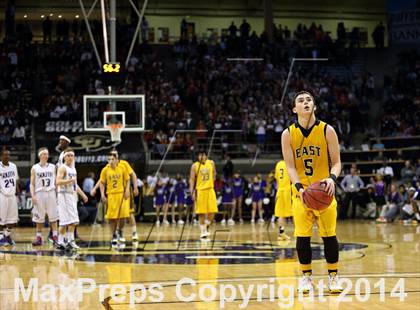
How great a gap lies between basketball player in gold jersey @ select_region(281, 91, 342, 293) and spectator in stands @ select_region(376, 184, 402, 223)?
1775cm

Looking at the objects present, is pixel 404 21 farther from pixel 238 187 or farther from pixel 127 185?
pixel 127 185

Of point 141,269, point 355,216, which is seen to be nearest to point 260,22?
point 355,216

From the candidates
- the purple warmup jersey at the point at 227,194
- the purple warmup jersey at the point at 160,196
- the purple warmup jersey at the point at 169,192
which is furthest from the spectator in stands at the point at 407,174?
the purple warmup jersey at the point at 160,196

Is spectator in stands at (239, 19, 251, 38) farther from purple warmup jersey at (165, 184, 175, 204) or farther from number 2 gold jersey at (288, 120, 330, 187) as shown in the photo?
number 2 gold jersey at (288, 120, 330, 187)

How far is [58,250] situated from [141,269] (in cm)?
406

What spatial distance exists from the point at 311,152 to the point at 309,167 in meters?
0.17

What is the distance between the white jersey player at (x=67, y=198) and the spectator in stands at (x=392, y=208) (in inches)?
508

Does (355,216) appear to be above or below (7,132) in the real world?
below

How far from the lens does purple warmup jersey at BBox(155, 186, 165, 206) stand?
27344 millimetres

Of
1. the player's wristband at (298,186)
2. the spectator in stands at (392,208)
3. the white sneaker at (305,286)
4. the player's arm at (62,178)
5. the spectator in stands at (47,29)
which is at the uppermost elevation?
the spectator in stands at (47,29)

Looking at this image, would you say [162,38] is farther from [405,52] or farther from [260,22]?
[405,52]

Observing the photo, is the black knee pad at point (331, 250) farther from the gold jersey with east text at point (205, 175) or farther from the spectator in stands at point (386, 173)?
the spectator in stands at point (386, 173)

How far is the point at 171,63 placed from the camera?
36.4 metres

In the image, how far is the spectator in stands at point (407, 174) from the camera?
27562mm
